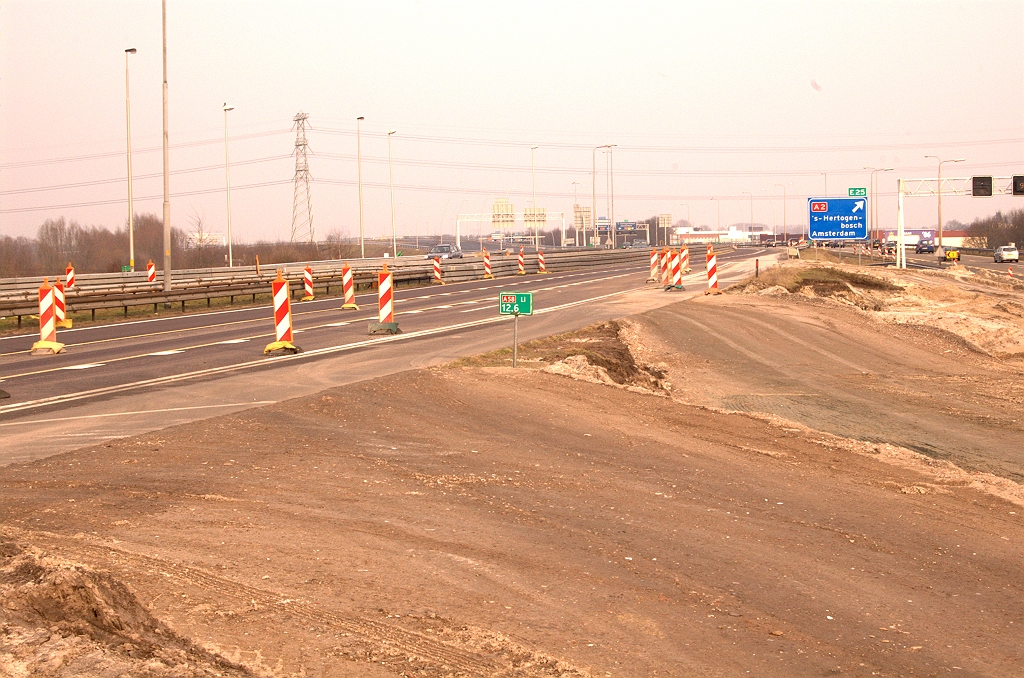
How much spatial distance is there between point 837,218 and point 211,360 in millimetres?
43574

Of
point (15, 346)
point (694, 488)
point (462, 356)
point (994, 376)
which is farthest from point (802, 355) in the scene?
point (15, 346)

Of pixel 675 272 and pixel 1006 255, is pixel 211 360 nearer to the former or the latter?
pixel 675 272

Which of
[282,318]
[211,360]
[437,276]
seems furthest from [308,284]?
[211,360]

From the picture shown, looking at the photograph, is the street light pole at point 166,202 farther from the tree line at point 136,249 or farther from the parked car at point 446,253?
the parked car at point 446,253

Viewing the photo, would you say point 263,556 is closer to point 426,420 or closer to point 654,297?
point 426,420

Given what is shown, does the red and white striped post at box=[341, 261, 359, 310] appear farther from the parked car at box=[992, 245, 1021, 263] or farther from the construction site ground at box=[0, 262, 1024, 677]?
the parked car at box=[992, 245, 1021, 263]

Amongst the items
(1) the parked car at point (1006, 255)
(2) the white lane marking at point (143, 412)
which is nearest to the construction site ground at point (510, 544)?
(2) the white lane marking at point (143, 412)

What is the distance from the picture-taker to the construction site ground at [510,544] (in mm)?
5406

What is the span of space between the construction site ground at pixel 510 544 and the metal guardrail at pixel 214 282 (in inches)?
765

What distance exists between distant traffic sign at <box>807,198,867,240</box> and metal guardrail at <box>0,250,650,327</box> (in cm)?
1818

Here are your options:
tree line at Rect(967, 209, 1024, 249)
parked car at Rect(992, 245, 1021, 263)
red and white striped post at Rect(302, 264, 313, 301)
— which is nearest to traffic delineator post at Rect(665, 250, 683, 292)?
red and white striped post at Rect(302, 264, 313, 301)

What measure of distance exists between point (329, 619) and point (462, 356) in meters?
13.2

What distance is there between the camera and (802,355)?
23984 mm

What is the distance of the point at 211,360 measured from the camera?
62.9ft
